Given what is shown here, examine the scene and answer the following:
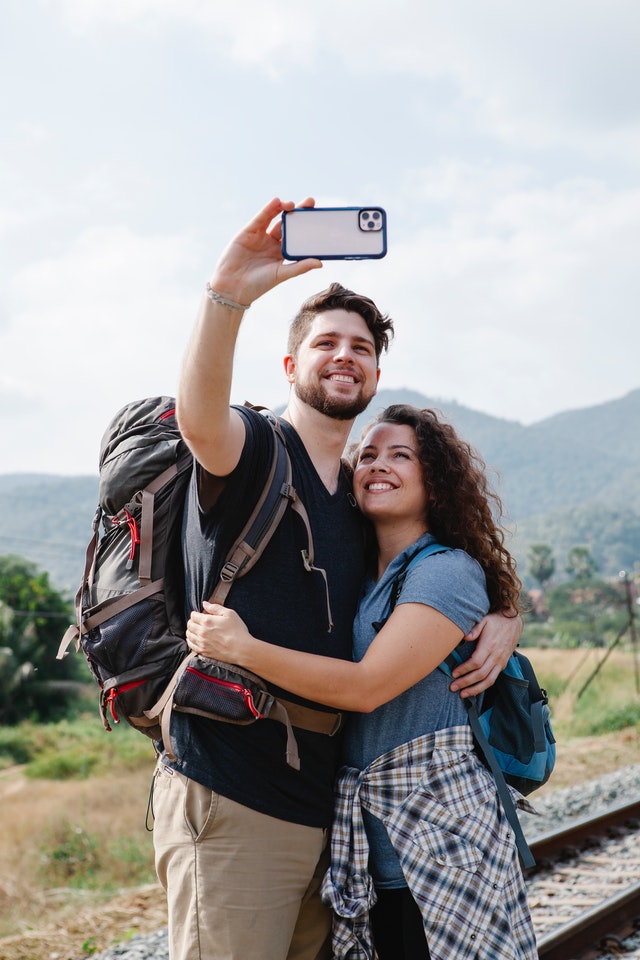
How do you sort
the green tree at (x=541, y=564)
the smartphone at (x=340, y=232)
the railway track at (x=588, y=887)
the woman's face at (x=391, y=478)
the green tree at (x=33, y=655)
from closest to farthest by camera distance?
1. the smartphone at (x=340, y=232)
2. the woman's face at (x=391, y=478)
3. the railway track at (x=588, y=887)
4. the green tree at (x=33, y=655)
5. the green tree at (x=541, y=564)

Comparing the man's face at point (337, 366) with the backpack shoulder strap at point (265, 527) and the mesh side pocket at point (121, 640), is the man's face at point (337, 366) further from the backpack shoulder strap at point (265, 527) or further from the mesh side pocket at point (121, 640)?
the mesh side pocket at point (121, 640)

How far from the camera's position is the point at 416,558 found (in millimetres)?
2822

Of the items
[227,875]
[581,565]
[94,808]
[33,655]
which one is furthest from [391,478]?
[581,565]

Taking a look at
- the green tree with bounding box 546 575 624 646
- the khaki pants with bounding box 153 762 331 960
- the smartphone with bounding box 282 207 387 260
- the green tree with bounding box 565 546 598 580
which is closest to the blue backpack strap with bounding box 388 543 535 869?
the khaki pants with bounding box 153 762 331 960

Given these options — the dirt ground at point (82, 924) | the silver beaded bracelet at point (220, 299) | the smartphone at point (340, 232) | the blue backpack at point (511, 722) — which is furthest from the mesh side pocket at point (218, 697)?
the dirt ground at point (82, 924)

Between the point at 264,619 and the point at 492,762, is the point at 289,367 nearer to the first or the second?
the point at 264,619

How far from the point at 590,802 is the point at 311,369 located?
708 cm

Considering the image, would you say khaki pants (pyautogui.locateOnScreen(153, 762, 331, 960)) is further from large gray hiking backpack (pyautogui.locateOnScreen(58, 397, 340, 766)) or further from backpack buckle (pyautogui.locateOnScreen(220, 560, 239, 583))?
backpack buckle (pyautogui.locateOnScreen(220, 560, 239, 583))

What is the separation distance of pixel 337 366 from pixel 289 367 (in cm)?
28

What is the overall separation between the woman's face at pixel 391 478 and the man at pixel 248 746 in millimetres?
238

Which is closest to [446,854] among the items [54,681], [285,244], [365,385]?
[365,385]

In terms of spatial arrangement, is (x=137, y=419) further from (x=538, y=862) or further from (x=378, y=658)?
(x=538, y=862)

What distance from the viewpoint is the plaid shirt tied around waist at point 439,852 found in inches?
98.7

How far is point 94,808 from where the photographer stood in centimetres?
1484
